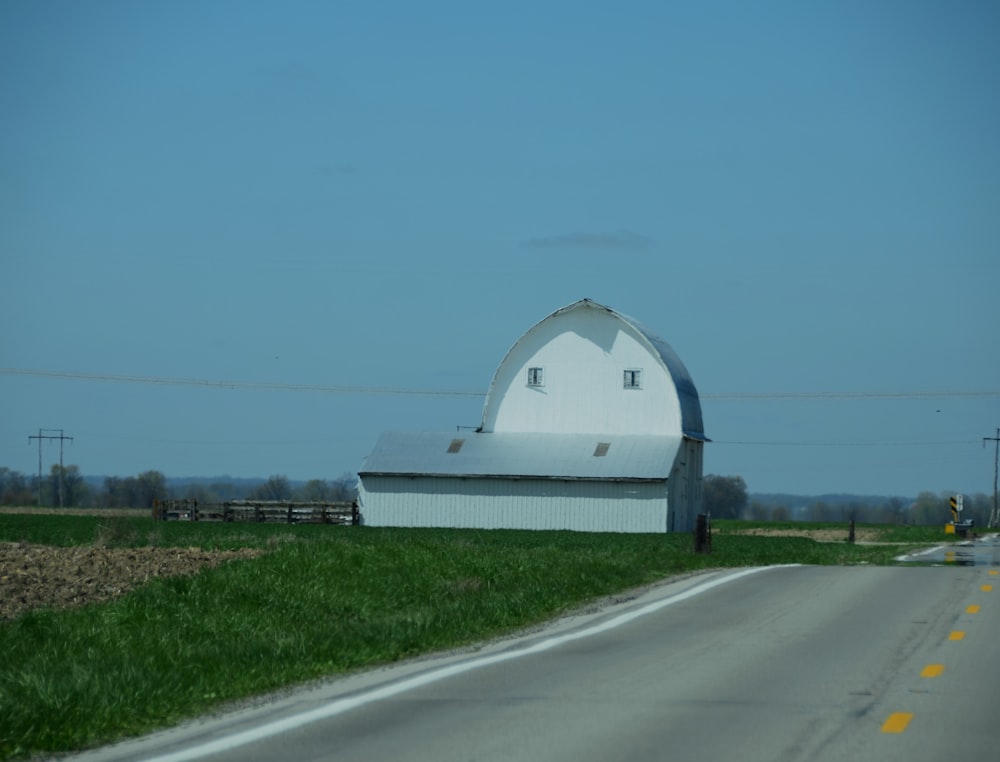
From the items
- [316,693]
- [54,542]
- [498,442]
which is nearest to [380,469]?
[498,442]

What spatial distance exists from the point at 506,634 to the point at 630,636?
1.39 metres

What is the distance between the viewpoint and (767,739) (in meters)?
9.56

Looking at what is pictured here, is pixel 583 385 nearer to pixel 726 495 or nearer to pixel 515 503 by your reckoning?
pixel 515 503

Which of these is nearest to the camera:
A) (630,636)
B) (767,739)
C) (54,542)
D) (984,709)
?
(767,739)

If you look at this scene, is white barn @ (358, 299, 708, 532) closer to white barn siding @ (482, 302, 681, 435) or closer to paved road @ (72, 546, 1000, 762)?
white barn siding @ (482, 302, 681, 435)

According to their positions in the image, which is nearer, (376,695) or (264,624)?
(376,695)

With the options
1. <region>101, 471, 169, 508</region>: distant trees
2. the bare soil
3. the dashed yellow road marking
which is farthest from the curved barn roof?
<region>101, 471, 169, 508</region>: distant trees

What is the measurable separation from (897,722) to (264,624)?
8.84 meters

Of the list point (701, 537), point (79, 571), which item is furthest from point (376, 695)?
point (701, 537)

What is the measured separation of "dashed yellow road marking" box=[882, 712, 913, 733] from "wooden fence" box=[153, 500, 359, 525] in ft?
185

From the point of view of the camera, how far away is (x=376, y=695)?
37.4ft

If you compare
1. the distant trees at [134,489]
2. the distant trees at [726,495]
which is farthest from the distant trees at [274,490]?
the distant trees at [726,495]

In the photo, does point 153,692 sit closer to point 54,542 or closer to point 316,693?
point 316,693

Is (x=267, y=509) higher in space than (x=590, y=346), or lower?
lower
